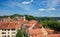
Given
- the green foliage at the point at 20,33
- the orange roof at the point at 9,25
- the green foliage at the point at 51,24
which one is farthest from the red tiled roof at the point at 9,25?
the green foliage at the point at 51,24

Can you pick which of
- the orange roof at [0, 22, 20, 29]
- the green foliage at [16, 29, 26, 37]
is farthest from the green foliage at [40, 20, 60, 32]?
the orange roof at [0, 22, 20, 29]

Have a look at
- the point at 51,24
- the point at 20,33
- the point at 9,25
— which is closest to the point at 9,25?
the point at 9,25

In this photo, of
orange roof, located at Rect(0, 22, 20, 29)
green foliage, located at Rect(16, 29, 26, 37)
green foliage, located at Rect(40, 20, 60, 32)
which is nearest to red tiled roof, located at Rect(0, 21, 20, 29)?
orange roof, located at Rect(0, 22, 20, 29)

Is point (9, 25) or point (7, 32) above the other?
point (9, 25)

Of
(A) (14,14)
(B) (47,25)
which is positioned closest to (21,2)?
(A) (14,14)

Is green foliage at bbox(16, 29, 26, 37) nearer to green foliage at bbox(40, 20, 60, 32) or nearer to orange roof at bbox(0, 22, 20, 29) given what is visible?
orange roof at bbox(0, 22, 20, 29)

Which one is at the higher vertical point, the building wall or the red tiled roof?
the red tiled roof

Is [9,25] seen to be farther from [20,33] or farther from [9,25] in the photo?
[20,33]

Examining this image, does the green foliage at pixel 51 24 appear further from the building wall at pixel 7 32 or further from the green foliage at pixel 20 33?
the building wall at pixel 7 32

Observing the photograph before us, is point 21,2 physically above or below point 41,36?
above

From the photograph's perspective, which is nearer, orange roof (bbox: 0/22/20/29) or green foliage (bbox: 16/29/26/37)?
green foliage (bbox: 16/29/26/37)

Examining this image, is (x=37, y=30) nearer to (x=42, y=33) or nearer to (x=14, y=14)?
(x=42, y=33)
